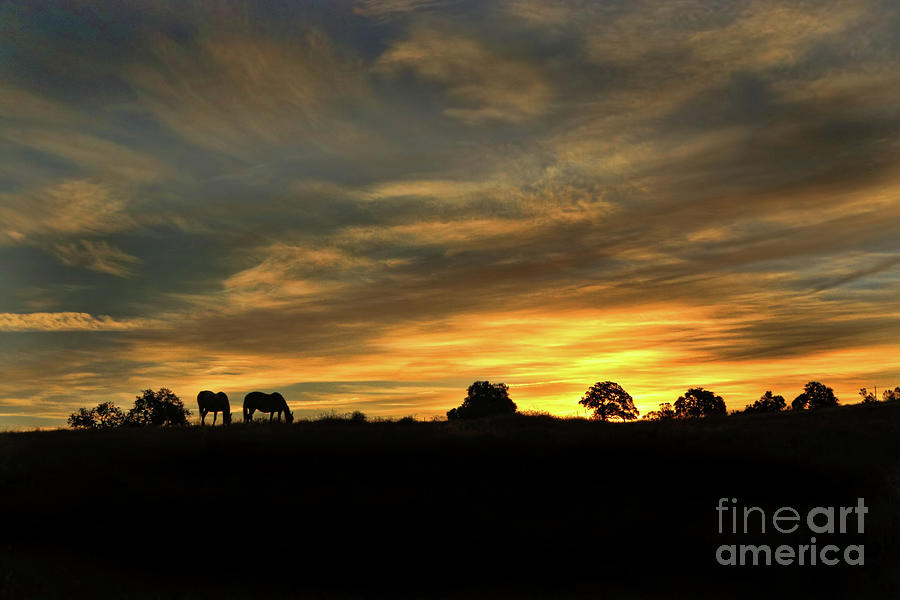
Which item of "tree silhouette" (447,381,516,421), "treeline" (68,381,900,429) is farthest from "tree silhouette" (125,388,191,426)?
"tree silhouette" (447,381,516,421)

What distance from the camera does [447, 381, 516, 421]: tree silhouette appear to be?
99.4m

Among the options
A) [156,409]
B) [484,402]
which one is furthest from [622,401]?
[156,409]

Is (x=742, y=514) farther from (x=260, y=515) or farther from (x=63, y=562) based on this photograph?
(x=63, y=562)

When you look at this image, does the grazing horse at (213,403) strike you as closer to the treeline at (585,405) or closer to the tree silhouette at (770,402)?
the treeline at (585,405)

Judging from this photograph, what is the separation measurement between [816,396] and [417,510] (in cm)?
11909

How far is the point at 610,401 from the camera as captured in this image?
→ 385 feet

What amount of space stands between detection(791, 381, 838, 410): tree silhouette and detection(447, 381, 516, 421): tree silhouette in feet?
190

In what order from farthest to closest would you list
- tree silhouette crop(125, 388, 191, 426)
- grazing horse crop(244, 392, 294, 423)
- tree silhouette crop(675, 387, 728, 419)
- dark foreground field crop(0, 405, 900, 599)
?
tree silhouette crop(675, 387, 728, 419) < tree silhouette crop(125, 388, 191, 426) < grazing horse crop(244, 392, 294, 423) < dark foreground field crop(0, 405, 900, 599)

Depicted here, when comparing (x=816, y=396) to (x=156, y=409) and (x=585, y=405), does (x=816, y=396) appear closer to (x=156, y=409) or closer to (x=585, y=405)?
(x=585, y=405)

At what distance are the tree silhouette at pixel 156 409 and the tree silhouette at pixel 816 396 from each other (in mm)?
108700

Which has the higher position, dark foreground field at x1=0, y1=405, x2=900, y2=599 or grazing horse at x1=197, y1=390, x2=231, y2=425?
grazing horse at x1=197, y1=390, x2=231, y2=425

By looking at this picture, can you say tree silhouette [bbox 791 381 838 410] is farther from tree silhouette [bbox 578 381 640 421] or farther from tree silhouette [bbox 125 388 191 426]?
tree silhouette [bbox 125 388 191 426]

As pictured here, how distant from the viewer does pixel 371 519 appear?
94.0 feet

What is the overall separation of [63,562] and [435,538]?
13467 millimetres
